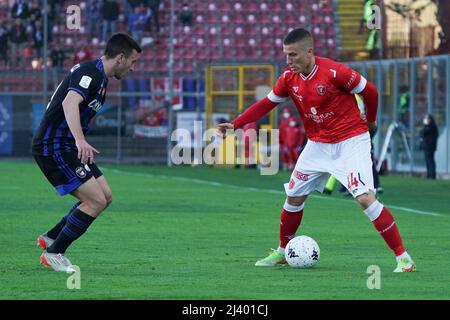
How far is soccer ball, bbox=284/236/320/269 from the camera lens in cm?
1208

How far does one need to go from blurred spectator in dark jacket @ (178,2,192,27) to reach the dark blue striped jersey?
31534mm

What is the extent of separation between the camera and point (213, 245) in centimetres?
1476

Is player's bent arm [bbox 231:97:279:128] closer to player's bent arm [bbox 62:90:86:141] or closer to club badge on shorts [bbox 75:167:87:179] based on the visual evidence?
club badge on shorts [bbox 75:167:87:179]

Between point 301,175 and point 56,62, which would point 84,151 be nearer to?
point 301,175

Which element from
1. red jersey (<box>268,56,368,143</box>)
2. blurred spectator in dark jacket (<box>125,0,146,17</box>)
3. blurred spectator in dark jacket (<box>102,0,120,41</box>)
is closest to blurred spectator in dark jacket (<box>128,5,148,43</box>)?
blurred spectator in dark jacket (<box>125,0,146,17</box>)

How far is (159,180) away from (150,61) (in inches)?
512

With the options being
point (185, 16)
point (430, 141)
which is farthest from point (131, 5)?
point (430, 141)

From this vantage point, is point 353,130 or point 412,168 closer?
point 353,130

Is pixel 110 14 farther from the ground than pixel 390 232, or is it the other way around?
pixel 110 14

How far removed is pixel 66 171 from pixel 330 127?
2.43 meters

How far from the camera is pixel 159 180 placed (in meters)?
31.0

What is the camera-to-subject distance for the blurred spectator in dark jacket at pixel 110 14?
42.9 meters
